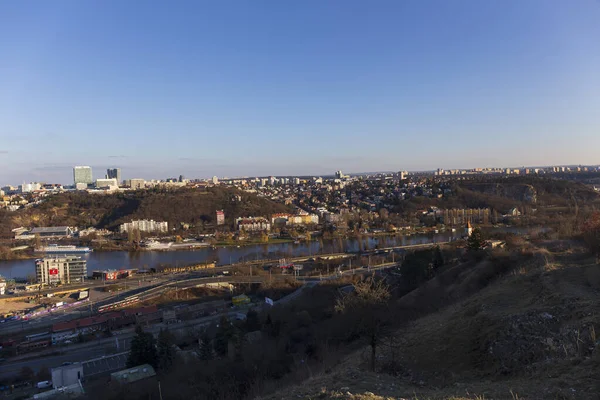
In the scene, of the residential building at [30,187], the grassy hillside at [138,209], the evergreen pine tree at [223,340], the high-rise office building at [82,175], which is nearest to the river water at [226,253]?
the grassy hillside at [138,209]

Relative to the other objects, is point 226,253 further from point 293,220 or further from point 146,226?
point 146,226

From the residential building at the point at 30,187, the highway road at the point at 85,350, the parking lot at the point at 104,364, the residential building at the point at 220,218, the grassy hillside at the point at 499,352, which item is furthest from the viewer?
the residential building at the point at 30,187

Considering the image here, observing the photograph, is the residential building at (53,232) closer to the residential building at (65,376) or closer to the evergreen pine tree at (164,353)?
the residential building at (65,376)

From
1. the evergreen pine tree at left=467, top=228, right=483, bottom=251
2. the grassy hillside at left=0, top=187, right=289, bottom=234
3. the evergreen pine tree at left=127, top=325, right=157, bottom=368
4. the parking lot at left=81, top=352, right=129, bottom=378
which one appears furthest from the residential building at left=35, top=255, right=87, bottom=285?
the grassy hillside at left=0, top=187, right=289, bottom=234

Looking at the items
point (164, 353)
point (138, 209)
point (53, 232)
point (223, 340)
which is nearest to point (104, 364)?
point (164, 353)

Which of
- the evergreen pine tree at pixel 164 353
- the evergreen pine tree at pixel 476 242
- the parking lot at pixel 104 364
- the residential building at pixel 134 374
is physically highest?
the evergreen pine tree at pixel 476 242

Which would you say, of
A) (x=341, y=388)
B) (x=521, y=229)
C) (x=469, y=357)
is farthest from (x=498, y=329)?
(x=521, y=229)

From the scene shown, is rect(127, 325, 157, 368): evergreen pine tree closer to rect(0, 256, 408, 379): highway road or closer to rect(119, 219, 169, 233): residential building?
rect(0, 256, 408, 379): highway road
